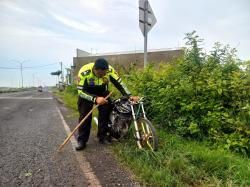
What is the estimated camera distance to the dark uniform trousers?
222 inches

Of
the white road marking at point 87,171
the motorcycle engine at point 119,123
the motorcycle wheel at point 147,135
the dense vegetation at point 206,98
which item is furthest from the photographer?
the motorcycle engine at point 119,123

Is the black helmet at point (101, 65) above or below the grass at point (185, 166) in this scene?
above

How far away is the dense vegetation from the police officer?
3.58 feet

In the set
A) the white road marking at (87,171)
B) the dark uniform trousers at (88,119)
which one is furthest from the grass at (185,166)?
the dark uniform trousers at (88,119)

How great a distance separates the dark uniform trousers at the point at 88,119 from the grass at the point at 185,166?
36.7 inches

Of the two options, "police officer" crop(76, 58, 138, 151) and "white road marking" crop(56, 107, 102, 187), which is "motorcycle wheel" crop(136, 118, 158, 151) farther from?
"white road marking" crop(56, 107, 102, 187)

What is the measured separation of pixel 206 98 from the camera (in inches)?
222

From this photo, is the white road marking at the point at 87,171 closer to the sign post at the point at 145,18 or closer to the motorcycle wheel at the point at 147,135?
the motorcycle wheel at the point at 147,135

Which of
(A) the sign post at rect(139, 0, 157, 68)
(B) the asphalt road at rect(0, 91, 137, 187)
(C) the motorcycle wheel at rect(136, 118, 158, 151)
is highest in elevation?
(A) the sign post at rect(139, 0, 157, 68)

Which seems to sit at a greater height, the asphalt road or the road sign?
the road sign

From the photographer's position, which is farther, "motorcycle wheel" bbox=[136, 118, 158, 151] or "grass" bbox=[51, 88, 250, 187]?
"motorcycle wheel" bbox=[136, 118, 158, 151]

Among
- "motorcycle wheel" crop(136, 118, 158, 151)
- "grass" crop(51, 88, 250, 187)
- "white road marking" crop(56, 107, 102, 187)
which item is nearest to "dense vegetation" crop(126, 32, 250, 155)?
"grass" crop(51, 88, 250, 187)

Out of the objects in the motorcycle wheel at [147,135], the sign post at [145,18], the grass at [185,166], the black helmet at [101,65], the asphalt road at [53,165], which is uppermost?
the sign post at [145,18]

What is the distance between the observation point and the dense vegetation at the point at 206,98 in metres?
5.09
